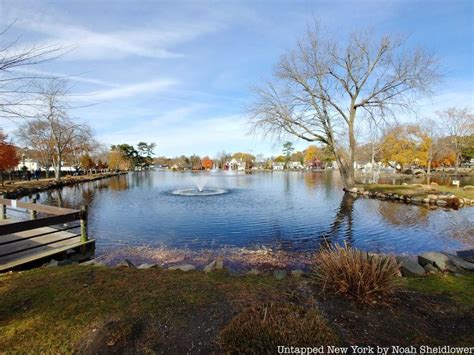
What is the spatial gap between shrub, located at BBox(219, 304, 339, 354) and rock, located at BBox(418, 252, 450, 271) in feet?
13.7

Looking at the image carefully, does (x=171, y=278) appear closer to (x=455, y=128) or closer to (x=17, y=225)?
(x=17, y=225)

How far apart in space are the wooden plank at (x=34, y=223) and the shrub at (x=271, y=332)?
5.29 metres

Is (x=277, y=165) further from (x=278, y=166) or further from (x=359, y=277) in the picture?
(x=359, y=277)

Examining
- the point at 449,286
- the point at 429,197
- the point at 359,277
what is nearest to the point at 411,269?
the point at 449,286

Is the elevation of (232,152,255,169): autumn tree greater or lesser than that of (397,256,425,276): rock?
greater

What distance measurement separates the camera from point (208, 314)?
352 cm

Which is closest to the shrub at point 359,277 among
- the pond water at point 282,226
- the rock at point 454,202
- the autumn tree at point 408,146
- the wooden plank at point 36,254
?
the pond water at point 282,226

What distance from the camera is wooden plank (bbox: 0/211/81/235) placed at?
547cm

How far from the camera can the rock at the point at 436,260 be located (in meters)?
5.58

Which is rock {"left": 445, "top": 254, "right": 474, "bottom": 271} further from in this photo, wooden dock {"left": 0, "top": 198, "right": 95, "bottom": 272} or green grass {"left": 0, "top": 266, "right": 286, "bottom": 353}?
wooden dock {"left": 0, "top": 198, "right": 95, "bottom": 272}

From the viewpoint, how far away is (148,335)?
3111mm

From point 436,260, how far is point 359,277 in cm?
324

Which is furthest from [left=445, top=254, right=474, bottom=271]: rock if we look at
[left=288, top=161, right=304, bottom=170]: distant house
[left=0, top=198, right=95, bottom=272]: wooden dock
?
[left=288, top=161, right=304, bottom=170]: distant house

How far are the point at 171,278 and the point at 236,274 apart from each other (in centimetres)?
133
